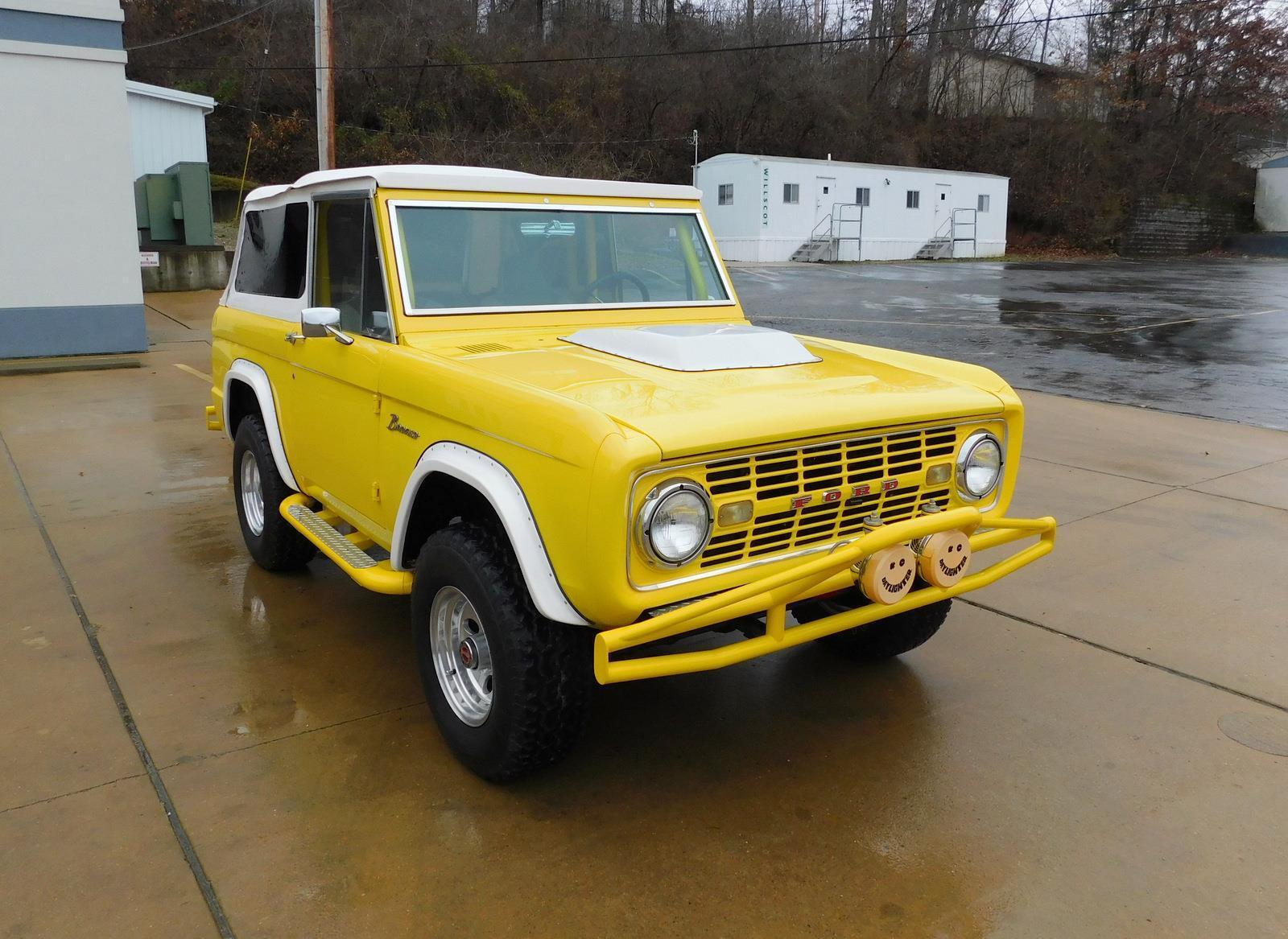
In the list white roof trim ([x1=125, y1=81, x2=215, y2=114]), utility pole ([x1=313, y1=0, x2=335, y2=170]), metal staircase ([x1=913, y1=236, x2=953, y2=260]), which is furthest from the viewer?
metal staircase ([x1=913, y1=236, x2=953, y2=260])

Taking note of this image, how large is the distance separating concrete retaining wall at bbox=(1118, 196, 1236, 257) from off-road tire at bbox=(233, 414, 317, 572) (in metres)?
48.0

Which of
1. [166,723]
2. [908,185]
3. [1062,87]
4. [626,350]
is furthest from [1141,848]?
[1062,87]

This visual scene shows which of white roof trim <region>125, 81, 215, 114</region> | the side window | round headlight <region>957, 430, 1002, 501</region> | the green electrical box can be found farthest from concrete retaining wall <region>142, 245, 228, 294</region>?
round headlight <region>957, 430, 1002, 501</region>

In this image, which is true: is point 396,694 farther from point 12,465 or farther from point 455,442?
point 12,465

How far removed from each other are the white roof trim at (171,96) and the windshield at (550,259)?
20.5 meters

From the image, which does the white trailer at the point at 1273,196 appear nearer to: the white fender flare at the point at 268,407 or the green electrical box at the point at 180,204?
the green electrical box at the point at 180,204

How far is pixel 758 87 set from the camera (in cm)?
4684

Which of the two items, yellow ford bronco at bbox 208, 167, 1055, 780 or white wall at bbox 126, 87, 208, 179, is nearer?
yellow ford bronco at bbox 208, 167, 1055, 780

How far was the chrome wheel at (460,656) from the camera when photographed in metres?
3.29

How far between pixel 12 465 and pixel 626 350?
5690mm

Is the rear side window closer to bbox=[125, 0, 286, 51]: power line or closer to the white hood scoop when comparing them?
the white hood scoop

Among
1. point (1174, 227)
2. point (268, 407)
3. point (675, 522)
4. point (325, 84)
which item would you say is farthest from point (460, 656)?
point (1174, 227)

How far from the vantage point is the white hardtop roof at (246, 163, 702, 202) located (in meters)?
3.90

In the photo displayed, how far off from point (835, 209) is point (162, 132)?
22993 mm
